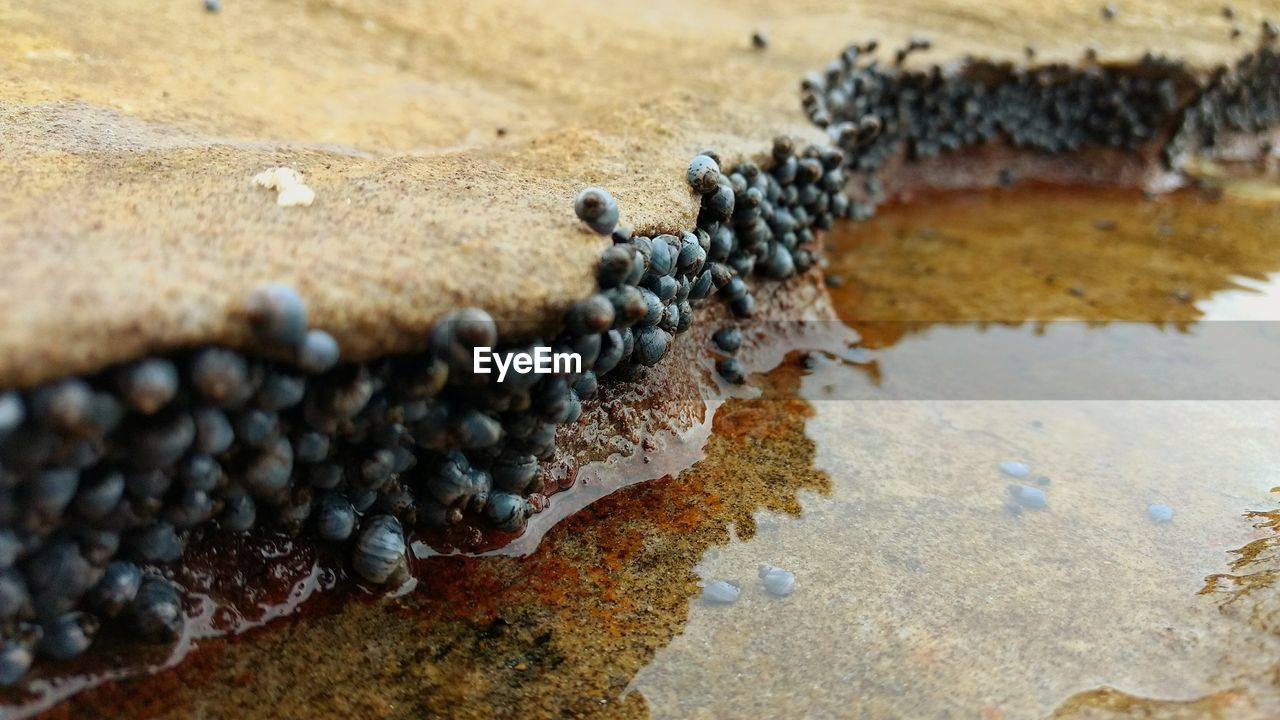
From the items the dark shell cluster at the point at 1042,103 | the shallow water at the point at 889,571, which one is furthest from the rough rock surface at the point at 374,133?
the shallow water at the point at 889,571

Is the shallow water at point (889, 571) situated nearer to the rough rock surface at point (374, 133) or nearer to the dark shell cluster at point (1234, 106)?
the rough rock surface at point (374, 133)

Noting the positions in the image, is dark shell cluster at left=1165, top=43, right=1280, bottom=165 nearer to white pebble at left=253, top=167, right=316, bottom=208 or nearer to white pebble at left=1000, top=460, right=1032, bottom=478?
white pebble at left=1000, top=460, right=1032, bottom=478

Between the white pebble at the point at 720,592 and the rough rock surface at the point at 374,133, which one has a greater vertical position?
the rough rock surface at the point at 374,133

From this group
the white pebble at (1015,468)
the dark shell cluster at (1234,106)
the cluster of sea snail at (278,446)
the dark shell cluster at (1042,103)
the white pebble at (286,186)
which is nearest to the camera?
the cluster of sea snail at (278,446)

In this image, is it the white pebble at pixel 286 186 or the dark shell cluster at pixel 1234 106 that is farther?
the dark shell cluster at pixel 1234 106

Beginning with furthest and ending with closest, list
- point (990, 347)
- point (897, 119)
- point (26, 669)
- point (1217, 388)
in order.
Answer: point (897, 119)
point (990, 347)
point (1217, 388)
point (26, 669)

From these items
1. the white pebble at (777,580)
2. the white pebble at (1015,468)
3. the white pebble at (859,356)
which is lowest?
the white pebble at (777,580)

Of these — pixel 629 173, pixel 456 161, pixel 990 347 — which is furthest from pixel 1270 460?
pixel 456 161

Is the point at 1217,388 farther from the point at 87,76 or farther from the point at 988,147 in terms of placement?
the point at 87,76
